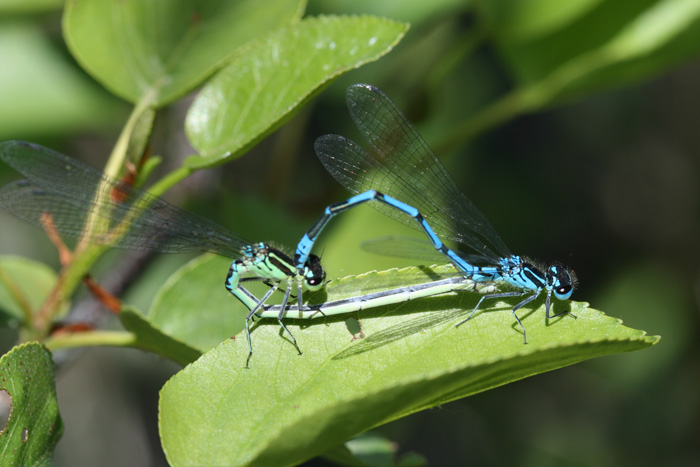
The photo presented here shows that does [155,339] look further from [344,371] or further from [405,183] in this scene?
[405,183]

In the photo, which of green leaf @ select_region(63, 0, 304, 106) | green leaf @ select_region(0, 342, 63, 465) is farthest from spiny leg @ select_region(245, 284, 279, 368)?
green leaf @ select_region(63, 0, 304, 106)

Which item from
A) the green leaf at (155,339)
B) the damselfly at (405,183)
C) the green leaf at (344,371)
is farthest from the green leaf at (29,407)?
the damselfly at (405,183)

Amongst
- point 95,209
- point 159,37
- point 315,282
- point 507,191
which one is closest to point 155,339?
point 95,209

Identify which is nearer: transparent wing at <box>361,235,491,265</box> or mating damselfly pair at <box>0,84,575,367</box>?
mating damselfly pair at <box>0,84,575,367</box>

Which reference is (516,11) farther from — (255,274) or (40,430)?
(40,430)

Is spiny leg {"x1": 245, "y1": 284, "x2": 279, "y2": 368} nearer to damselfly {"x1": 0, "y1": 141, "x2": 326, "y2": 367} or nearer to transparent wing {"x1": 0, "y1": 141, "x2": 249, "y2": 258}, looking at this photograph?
damselfly {"x1": 0, "y1": 141, "x2": 326, "y2": 367}

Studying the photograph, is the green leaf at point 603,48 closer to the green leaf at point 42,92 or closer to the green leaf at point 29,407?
the green leaf at point 42,92
